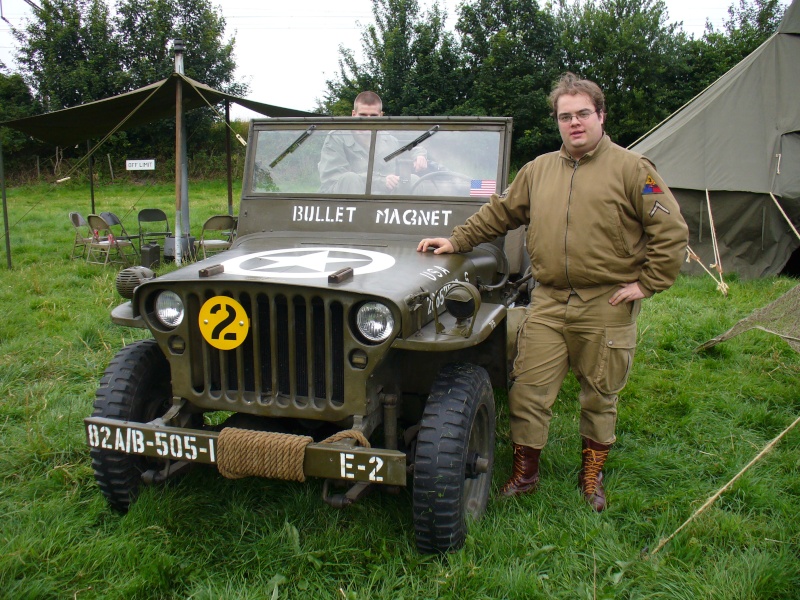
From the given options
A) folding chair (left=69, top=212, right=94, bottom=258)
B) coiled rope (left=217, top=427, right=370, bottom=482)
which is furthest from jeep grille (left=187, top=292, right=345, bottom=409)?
folding chair (left=69, top=212, right=94, bottom=258)

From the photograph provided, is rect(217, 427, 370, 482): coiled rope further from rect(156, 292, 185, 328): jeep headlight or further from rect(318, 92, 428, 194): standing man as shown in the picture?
rect(318, 92, 428, 194): standing man

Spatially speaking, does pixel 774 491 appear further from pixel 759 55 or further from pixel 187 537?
pixel 759 55

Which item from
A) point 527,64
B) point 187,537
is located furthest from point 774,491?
point 527,64

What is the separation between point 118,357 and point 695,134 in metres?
7.67

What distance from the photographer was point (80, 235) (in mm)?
10227

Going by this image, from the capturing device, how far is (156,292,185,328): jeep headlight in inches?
109

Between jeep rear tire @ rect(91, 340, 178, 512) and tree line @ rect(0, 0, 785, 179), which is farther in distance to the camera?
tree line @ rect(0, 0, 785, 179)

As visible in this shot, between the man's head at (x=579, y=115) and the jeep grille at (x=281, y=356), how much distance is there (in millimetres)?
1266

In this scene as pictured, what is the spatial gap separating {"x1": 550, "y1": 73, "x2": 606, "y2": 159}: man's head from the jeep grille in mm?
1266

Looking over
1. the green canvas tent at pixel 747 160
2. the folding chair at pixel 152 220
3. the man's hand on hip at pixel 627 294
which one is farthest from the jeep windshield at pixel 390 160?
the folding chair at pixel 152 220

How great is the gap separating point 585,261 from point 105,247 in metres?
7.99

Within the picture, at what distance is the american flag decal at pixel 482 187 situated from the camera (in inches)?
154

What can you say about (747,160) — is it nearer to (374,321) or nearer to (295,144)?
(295,144)

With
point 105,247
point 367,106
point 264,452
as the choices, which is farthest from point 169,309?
point 105,247
